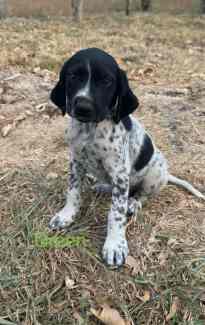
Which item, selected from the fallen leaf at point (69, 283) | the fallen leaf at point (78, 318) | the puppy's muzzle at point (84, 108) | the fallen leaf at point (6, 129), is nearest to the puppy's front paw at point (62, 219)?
the fallen leaf at point (69, 283)

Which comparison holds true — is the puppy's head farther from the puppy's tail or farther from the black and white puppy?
the puppy's tail

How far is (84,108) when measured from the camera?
317 cm

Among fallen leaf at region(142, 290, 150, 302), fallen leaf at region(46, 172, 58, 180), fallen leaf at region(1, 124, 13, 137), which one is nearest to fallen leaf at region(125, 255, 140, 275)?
fallen leaf at region(142, 290, 150, 302)

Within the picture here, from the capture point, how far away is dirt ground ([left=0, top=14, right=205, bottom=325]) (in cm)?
343

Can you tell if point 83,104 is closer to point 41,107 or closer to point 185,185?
point 185,185

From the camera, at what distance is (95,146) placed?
11.9 feet

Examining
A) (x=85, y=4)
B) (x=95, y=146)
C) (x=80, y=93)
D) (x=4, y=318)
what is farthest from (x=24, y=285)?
(x=85, y=4)

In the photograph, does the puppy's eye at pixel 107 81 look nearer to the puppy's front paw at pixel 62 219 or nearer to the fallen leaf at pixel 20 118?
the puppy's front paw at pixel 62 219

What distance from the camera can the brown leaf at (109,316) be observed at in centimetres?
329

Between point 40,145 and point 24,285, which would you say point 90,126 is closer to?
point 24,285

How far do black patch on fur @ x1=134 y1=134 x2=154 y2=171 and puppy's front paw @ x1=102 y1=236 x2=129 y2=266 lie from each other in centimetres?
70

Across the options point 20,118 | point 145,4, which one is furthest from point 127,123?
point 145,4

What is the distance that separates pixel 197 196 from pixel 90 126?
1517mm

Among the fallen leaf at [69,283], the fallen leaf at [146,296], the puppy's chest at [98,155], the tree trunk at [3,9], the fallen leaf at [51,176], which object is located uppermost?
the puppy's chest at [98,155]
